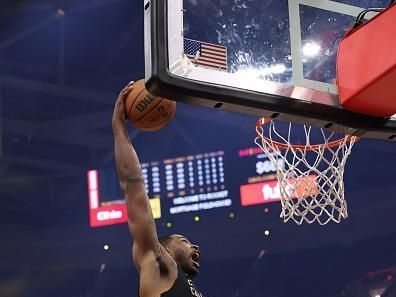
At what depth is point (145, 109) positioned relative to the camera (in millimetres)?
2623

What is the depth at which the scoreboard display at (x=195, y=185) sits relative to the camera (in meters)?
5.82

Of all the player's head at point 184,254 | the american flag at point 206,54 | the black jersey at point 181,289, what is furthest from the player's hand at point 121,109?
the black jersey at point 181,289

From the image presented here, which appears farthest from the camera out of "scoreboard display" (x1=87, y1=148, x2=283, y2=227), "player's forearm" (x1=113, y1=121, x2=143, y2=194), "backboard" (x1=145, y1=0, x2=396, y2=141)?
"scoreboard display" (x1=87, y1=148, x2=283, y2=227)

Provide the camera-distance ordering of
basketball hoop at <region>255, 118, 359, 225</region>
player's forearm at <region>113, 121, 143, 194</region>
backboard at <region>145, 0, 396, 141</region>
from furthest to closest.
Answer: basketball hoop at <region>255, 118, 359, 225</region> → player's forearm at <region>113, 121, 143, 194</region> → backboard at <region>145, 0, 396, 141</region>

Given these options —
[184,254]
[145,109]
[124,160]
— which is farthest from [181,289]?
[145,109]

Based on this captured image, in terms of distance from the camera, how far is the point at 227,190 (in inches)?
232

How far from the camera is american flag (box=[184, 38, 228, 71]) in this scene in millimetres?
2404

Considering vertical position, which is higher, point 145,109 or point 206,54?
point 206,54

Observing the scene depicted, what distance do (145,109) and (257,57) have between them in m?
0.42

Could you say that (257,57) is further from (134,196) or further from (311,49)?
(134,196)

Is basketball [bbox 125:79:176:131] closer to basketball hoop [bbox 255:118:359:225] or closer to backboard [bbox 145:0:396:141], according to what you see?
backboard [bbox 145:0:396:141]

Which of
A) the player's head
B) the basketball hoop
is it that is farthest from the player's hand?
the basketball hoop

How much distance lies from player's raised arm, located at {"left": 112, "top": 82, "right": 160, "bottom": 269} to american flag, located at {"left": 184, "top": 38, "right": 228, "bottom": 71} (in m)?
0.35

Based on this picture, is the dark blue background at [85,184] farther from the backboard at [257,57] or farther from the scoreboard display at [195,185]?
the backboard at [257,57]
